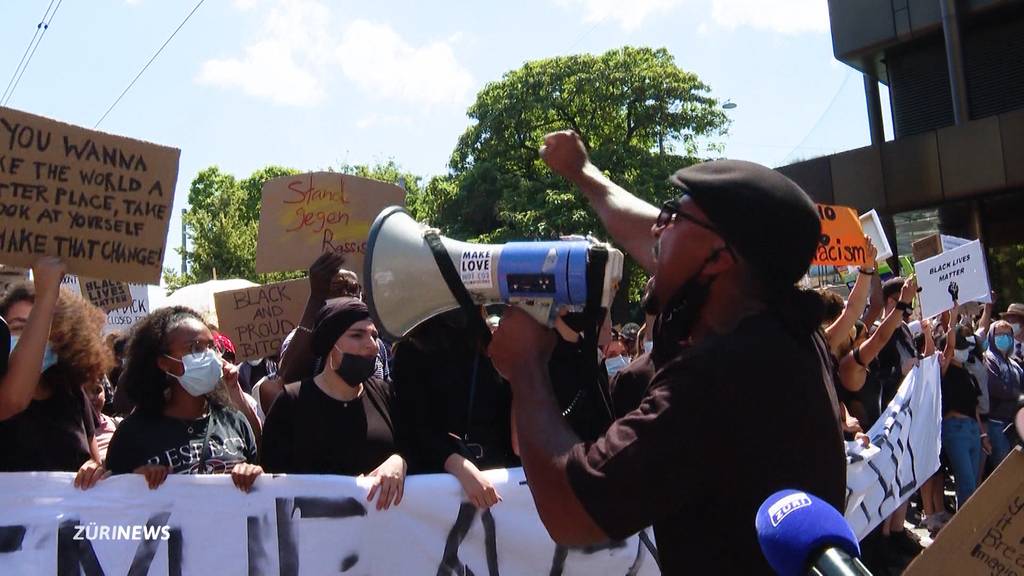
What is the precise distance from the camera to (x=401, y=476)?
3344 mm

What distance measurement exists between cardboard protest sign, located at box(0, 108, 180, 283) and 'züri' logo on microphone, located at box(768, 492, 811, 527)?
2.76m

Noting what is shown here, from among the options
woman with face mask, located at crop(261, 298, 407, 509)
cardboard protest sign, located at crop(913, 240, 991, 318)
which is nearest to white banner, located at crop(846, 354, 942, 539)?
cardboard protest sign, located at crop(913, 240, 991, 318)

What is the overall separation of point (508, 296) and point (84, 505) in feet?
6.82

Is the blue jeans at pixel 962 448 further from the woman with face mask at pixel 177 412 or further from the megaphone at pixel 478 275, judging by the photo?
the megaphone at pixel 478 275

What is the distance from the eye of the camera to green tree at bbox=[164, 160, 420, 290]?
108 feet

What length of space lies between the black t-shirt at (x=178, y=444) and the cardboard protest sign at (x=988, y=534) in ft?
8.74

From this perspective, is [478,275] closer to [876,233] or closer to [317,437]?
[317,437]

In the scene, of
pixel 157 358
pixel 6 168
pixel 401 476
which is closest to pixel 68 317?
pixel 157 358

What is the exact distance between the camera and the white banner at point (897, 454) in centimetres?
447

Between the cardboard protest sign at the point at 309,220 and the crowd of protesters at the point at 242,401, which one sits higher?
the cardboard protest sign at the point at 309,220

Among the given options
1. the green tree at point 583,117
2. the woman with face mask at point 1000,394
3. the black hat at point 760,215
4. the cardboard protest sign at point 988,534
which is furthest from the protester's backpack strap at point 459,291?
the green tree at point 583,117

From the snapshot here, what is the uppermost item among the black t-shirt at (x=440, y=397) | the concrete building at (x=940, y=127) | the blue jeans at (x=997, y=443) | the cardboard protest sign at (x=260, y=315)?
the concrete building at (x=940, y=127)

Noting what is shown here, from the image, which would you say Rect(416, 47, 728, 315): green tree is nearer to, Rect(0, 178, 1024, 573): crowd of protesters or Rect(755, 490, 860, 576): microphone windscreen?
Rect(0, 178, 1024, 573): crowd of protesters

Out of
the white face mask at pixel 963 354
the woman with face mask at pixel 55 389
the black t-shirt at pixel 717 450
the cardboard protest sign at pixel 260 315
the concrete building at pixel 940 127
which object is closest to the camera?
the black t-shirt at pixel 717 450
